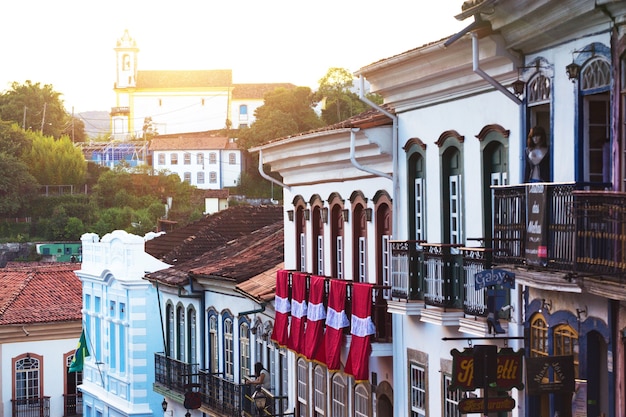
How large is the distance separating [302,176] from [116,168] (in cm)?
10987

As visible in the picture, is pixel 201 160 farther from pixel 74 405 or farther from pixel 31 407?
pixel 31 407

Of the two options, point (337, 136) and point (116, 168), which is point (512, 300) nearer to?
point (337, 136)

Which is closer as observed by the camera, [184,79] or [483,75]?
[483,75]

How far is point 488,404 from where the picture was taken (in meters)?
14.9

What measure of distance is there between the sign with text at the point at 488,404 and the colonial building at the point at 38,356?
35.8m

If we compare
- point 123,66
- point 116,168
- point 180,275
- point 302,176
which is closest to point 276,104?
point 116,168

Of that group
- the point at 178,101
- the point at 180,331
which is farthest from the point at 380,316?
the point at 178,101

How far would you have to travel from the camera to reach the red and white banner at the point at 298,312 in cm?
2419

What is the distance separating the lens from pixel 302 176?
25.3m

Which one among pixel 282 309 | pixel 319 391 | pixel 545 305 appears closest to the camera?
pixel 545 305

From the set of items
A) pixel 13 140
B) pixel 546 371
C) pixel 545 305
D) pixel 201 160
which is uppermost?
pixel 13 140

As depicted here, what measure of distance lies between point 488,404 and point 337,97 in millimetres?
96995

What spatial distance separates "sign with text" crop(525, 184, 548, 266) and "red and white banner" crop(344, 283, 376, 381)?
693 centimetres

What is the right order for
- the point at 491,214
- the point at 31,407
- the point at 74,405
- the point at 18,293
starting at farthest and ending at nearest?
the point at 18,293 → the point at 74,405 → the point at 31,407 → the point at 491,214
